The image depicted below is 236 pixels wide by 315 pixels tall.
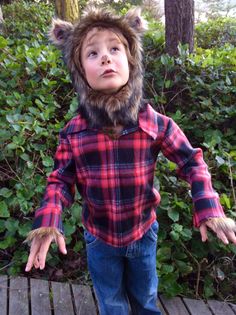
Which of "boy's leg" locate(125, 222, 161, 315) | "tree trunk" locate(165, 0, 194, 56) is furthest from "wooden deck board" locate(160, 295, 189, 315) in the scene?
"tree trunk" locate(165, 0, 194, 56)

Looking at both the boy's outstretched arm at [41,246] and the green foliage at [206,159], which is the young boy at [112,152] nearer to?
the boy's outstretched arm at [41,246]

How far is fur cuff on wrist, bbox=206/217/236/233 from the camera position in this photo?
1.27 meters

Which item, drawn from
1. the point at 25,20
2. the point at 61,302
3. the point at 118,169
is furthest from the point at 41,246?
the point at 25,20

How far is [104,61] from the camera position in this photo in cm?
140

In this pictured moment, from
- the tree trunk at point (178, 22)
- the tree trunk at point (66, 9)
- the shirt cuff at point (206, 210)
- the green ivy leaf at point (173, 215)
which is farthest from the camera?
the tree trunk at point (66, 9)

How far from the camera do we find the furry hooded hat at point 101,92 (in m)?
1.45

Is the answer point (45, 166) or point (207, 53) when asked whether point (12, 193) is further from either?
point (207, 53)

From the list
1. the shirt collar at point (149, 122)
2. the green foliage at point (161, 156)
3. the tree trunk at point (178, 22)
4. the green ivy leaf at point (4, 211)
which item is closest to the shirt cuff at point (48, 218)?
the shirt collar at point (149, 122)

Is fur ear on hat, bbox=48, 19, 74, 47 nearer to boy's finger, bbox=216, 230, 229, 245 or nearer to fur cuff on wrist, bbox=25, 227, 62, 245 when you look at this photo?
fur cuff on wrist, bbox=25, 227, 62, 245

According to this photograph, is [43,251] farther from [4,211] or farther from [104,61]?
[4,211]

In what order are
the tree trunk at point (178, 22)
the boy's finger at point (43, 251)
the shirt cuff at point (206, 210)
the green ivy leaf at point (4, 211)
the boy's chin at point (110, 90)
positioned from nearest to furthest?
1. the boy's finger at point (43, 251)
2. the shirt cuff at point (206, 210)
3. the boy's chin at point (110, 90)
4. the green ivy leaf at point (4, 211)
5. the tree trunk at point (178, 22)

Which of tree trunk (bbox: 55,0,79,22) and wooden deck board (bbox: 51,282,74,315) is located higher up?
tree trunk (bbox: 55,0,79,22)

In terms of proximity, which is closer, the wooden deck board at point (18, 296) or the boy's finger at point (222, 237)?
the boy's finger at point (222, 237)

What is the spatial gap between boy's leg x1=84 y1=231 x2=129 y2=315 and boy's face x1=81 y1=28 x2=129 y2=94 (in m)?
0.70
